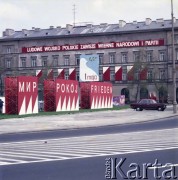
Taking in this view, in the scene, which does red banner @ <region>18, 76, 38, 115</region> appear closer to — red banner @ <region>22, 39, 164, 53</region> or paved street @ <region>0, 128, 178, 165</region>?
paved street @ <region>0, 128, 178, 165</region>

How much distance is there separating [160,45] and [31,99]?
5423cm

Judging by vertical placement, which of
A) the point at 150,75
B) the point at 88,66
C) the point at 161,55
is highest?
the point at 161,55

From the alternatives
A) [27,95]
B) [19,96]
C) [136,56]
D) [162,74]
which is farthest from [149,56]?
[19,96]

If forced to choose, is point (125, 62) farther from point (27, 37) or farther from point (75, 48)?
point (27, 37)

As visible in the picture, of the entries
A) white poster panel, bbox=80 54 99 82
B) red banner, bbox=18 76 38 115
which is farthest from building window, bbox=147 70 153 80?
red banner, bbox=18 76 38 115

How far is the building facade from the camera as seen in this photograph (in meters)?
95.6

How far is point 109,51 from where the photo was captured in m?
101

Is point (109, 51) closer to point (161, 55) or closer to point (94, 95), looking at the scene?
point (161, 55)

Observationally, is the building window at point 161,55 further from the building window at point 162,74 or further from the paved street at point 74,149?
the paved street at point 74,149

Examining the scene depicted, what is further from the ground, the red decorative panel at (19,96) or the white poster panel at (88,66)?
the white poster panel at (88,66)


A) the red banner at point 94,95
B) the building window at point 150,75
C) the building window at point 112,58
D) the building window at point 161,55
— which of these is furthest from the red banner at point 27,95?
the building window at point 112,58

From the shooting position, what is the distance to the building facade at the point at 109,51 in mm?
95562

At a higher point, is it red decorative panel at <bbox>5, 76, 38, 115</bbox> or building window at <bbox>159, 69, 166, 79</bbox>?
building window at <bbox>159, 69, 166, 79</bbox>

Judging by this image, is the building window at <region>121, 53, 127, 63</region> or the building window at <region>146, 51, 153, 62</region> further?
the building window at <region>121, 53, 127, 63</region>
